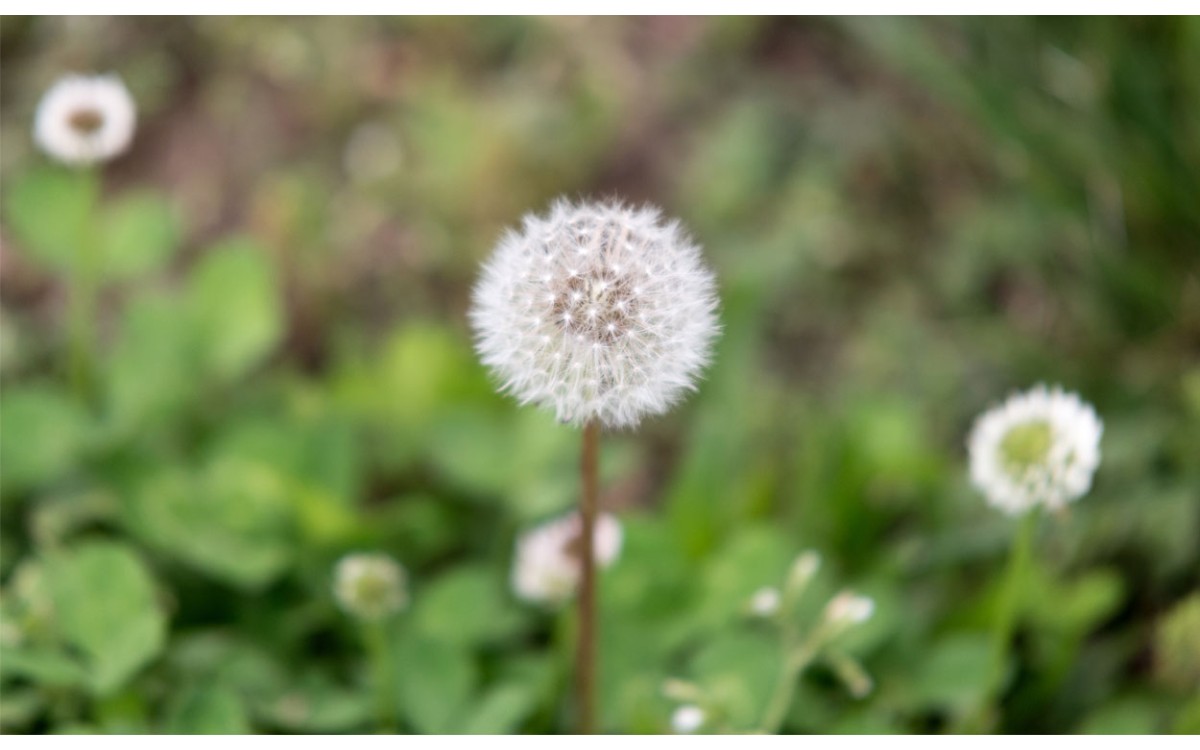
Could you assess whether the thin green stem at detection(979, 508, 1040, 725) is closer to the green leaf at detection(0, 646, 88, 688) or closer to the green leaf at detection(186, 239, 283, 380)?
the green leaf at detection(0, 646, 88, 688)

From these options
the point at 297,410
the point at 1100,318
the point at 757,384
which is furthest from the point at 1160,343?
→ the point at 297,410

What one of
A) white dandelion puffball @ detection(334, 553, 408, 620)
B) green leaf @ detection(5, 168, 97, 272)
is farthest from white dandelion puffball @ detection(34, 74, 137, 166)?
white dandelion puffball @ detection(334, 553, 408, 620)

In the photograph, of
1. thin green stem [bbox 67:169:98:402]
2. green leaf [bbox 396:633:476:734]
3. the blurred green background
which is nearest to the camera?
green leaf [bbox 396:633:476:734]

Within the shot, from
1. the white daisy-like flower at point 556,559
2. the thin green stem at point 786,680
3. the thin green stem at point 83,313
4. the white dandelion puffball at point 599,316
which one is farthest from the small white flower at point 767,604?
the thin green stem at point 83,313

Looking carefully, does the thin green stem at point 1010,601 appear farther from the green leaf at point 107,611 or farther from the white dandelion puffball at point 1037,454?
the green leaf at point 107,611

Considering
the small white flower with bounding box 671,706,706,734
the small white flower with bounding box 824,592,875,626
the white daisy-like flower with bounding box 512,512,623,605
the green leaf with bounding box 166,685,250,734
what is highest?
the white daisy-like flower with bounding box 512,512,623,605

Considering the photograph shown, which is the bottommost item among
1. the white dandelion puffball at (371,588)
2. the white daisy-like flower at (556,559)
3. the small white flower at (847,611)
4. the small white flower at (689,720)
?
the small white flower at (689,720)
